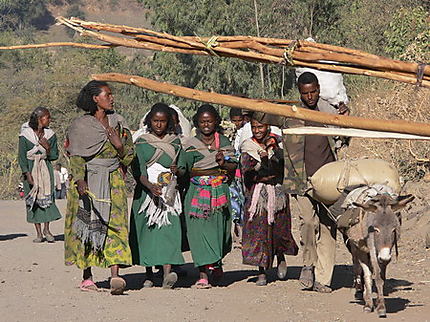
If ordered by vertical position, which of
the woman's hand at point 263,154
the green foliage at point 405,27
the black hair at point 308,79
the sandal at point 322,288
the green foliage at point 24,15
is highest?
the green foliage at point 24,15

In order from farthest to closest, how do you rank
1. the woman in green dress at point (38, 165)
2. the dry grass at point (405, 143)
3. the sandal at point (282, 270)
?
the dry grass at point (405, 143)
the woman in green dress at point (38, 165)
the sandal at point (282, 270)

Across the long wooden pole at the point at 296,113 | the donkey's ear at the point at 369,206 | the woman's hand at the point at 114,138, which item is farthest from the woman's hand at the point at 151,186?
the long wooden pole at the point at 296,113

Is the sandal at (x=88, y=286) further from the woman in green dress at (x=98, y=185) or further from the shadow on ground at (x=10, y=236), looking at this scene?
the shadow on ground at (x=10, y=236)

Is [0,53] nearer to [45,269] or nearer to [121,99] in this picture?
[121,99]

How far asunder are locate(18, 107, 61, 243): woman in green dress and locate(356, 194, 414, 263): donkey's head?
7.20 metres

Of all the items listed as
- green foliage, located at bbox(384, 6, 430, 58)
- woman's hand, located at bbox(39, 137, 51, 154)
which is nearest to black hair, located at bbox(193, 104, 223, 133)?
woman's hand, located at bbox(39, 137, 51, 154)

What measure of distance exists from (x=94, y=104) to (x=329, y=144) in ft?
7.03

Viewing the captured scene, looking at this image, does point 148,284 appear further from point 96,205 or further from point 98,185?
point 98,185

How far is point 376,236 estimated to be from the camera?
730 cm

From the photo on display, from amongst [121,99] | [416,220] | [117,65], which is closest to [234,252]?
[416,220]

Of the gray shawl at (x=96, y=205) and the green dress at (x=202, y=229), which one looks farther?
the green dress at (x=202, y=229)

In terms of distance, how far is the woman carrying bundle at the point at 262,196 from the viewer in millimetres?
9383

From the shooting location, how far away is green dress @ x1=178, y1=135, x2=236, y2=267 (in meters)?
9.50

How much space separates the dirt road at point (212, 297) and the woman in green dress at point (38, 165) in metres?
2.21
